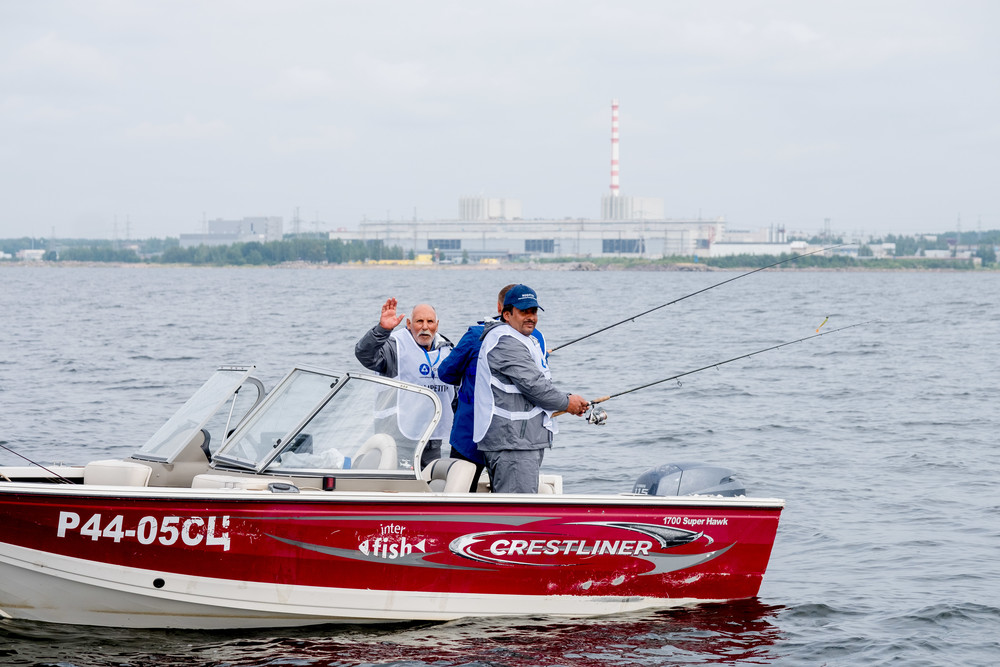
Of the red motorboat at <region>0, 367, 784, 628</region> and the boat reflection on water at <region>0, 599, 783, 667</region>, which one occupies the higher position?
the red motorboat at <region>0, 367, 784, 628</region>

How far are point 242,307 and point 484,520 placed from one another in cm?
4297

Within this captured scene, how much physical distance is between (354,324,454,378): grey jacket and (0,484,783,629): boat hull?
1582mm

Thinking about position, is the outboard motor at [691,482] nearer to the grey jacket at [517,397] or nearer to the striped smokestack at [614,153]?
the grey jacket at [517,397]

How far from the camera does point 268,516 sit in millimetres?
6203

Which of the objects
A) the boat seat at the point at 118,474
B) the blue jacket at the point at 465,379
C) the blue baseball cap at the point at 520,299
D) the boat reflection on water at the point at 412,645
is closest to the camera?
the boat reflection on water at the point at 412,645

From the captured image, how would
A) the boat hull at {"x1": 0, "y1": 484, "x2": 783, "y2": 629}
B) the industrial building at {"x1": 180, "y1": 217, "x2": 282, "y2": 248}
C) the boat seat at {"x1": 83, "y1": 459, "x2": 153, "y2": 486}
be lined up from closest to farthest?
1. the boat hull at {"x1": 0, "y1": 484, "x2": 783, "y2": 629}
2. the boat seat at {"x1": 83, "y1": 459, "x2": 153, "y2": 486}
3. the industrial building at {"x1": 180, "y1": 217, "x2": 282, "y2": 248}

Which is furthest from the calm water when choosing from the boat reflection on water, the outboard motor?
the outboard motor

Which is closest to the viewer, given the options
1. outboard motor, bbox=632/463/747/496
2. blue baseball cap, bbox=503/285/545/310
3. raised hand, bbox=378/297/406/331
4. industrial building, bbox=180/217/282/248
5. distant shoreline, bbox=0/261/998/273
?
blue baseball cap, bbox=503/285/545/310

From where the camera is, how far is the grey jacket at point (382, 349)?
7734mm

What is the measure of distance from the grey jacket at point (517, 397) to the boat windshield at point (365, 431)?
352 mm

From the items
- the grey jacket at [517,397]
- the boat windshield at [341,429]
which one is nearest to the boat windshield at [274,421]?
the boat windshield at [341,429]

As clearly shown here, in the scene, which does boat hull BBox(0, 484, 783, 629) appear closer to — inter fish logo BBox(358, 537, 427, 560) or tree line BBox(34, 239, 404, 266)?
inter fish logo BBox(358, 537, 427, 560)

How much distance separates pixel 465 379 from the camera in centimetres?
682

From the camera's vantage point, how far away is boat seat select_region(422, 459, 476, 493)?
6688mm
